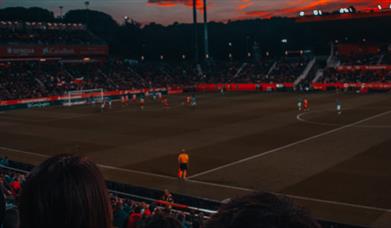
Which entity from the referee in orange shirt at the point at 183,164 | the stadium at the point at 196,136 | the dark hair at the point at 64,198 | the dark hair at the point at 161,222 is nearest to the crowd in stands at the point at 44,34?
the stadium at the point at 196,136

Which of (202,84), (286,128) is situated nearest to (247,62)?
(202,84)

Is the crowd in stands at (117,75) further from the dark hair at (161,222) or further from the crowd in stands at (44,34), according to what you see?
the dark hair at (161,222)

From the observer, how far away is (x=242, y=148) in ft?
96.5

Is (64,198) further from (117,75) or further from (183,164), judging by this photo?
(117,75)

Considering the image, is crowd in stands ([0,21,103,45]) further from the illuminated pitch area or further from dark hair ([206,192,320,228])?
dark hair ([206,192,320,228])

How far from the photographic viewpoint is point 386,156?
25453 millimetres

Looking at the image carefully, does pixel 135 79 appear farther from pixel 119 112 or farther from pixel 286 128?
pixel 286 128

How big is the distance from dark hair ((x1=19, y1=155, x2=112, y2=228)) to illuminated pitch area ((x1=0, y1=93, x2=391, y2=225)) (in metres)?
10.5

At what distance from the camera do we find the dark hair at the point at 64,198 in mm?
2299

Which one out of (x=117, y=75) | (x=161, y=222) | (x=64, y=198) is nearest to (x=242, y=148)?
(x=161, y=222)

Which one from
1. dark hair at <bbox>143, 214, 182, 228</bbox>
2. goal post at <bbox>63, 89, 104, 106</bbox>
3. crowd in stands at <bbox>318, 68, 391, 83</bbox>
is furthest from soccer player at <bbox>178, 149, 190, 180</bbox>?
crowd in stands at <bbox>318, 68, 391, 83</bbox>

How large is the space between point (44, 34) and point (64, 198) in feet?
308

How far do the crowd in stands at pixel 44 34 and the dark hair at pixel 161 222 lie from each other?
81364 millimetres

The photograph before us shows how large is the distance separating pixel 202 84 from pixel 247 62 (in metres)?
16.1
